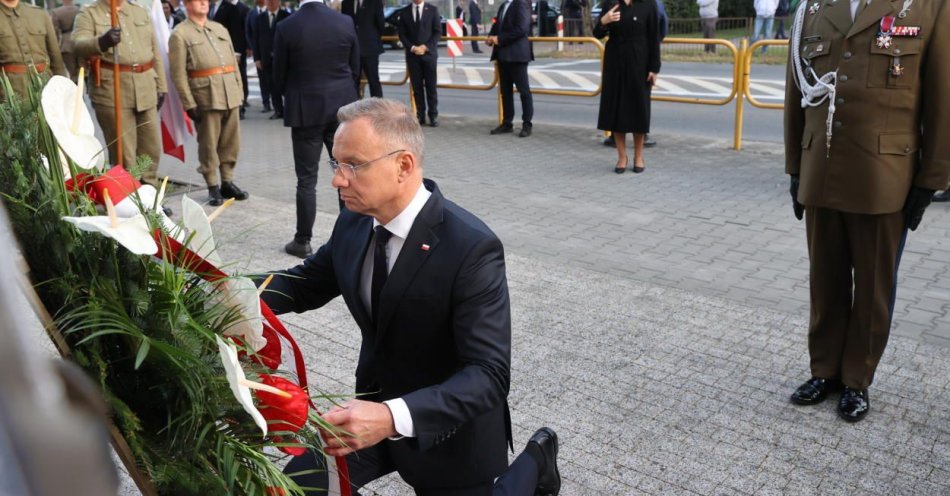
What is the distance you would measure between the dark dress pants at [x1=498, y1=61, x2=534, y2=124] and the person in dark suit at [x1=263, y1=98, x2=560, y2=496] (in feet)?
29.3

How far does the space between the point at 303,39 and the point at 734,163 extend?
4854 mm

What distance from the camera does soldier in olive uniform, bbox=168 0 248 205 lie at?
25.5ft

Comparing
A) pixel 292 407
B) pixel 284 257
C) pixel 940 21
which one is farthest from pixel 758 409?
pixel 284 257

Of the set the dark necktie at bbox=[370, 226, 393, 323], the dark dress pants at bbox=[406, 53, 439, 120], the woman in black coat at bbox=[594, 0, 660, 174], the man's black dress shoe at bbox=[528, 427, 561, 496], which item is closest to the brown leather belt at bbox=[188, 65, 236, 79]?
the woman in black coat at bbox=[594, 0, 660, 174]

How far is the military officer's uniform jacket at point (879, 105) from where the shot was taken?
3.64 metres

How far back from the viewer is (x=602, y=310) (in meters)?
5.40

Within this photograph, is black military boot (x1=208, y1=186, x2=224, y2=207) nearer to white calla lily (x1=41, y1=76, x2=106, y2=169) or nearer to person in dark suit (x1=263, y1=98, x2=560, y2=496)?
person in dark suit (x1=263, y1=98, x2=560, y2=496)

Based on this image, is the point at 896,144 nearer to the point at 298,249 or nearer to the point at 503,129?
the point at 298,249

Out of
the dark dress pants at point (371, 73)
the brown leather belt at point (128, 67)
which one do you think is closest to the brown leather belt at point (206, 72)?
the brown leather belt at point (128, 67)

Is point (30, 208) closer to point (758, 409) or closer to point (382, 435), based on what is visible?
point (382, 435)

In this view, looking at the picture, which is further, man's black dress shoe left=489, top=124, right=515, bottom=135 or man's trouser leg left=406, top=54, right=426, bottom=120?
man's trouser leg left=406, top=54, right=426, bottom=120

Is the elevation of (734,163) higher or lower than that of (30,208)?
lower

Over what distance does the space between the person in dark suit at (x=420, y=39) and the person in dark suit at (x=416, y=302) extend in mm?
10156

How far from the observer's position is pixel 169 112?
27.1 ft
